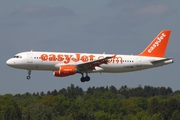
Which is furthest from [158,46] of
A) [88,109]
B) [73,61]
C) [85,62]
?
[88,109]

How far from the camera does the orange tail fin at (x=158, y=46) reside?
314ft

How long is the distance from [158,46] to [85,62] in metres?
14.4

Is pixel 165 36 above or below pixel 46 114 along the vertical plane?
above

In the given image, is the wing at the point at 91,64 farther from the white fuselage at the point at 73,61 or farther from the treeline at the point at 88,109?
the treeline at the point at 88,109

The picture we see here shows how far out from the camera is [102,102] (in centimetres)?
18188

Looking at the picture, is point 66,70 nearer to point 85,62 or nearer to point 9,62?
point 85,62

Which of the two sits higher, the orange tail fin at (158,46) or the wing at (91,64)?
the orange tail fin at (158,46)

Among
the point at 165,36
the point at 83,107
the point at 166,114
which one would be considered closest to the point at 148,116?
the point at 166,114

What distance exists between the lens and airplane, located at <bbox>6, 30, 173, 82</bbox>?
8675 cm

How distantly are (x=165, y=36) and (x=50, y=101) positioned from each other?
82314 millimetres

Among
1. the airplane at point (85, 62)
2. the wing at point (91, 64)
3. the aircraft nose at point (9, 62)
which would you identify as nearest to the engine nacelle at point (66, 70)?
the airplane at point (85, 62)

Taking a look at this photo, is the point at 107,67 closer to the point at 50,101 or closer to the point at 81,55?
the point at 81,55

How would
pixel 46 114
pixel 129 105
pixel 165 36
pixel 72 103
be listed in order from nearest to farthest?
pixel 165 36
pixel 46 114
pixel 72 103
pixel 129 105

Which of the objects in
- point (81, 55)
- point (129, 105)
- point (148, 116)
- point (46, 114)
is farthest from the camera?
point (129, 105)
